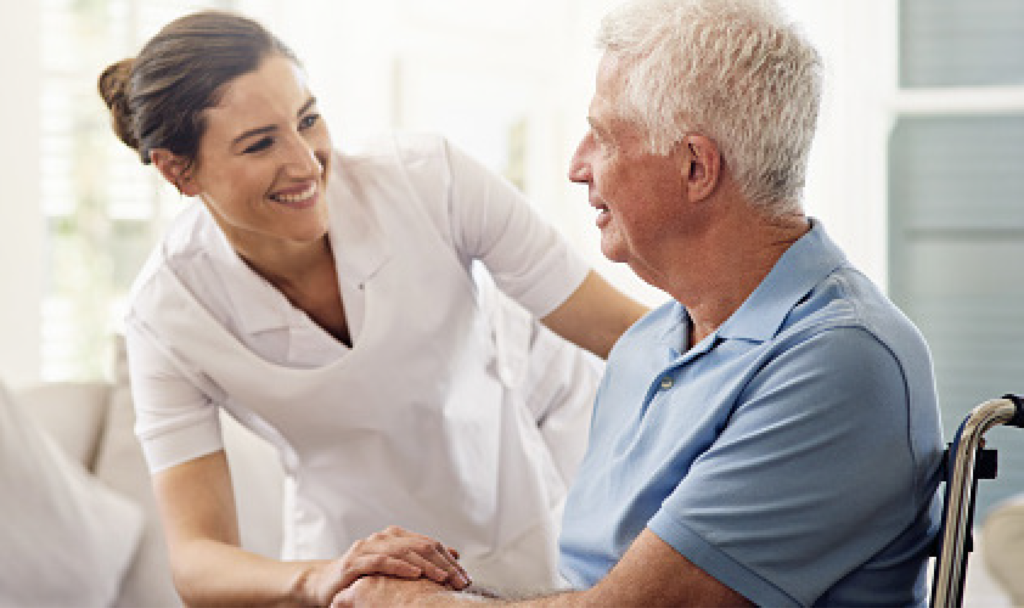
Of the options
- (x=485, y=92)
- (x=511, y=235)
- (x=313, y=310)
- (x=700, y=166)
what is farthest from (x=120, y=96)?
(x=485, y=92)

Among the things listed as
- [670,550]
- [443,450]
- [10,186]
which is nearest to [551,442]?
[443,450]

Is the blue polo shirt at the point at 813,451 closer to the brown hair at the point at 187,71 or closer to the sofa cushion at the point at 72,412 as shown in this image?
the brown hair at the point at 187,71

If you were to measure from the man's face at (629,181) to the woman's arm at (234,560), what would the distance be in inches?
16.5

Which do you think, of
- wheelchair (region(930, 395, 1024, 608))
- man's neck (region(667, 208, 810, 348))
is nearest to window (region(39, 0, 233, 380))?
man's neck (region(667, 208, 810, 348))

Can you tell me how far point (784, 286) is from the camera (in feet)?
4.31

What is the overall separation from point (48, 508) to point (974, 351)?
A: 2.85 meters

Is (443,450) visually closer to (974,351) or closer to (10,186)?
(10,186)

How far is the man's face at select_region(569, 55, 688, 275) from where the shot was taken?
1.34 meters

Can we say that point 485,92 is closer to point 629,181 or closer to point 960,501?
point 629,181

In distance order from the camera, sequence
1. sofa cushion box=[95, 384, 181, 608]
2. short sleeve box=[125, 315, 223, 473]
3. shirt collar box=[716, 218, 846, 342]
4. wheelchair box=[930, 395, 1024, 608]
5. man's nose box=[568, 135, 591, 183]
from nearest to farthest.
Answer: wheelchair box=[930, 395, 1024, 608] → shirt collar box=[716, 218, 846, 342] → man's nose box=[568, 135, 591, 183] → short sleeve box=[125, 315, 223, 473] → sofa cushion box=[95, 384, 181, 608]

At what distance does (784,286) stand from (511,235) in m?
0.60

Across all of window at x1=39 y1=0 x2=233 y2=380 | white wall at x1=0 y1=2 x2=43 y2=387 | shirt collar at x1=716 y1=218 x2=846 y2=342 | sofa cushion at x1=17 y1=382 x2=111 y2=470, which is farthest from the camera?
window at x1=39 y1=0 x2=233 y2=380

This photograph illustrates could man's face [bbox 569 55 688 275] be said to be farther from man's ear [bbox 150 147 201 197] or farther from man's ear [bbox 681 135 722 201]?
man's ear [bbox 150 147 201 197]

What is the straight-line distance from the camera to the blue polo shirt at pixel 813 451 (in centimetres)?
120
